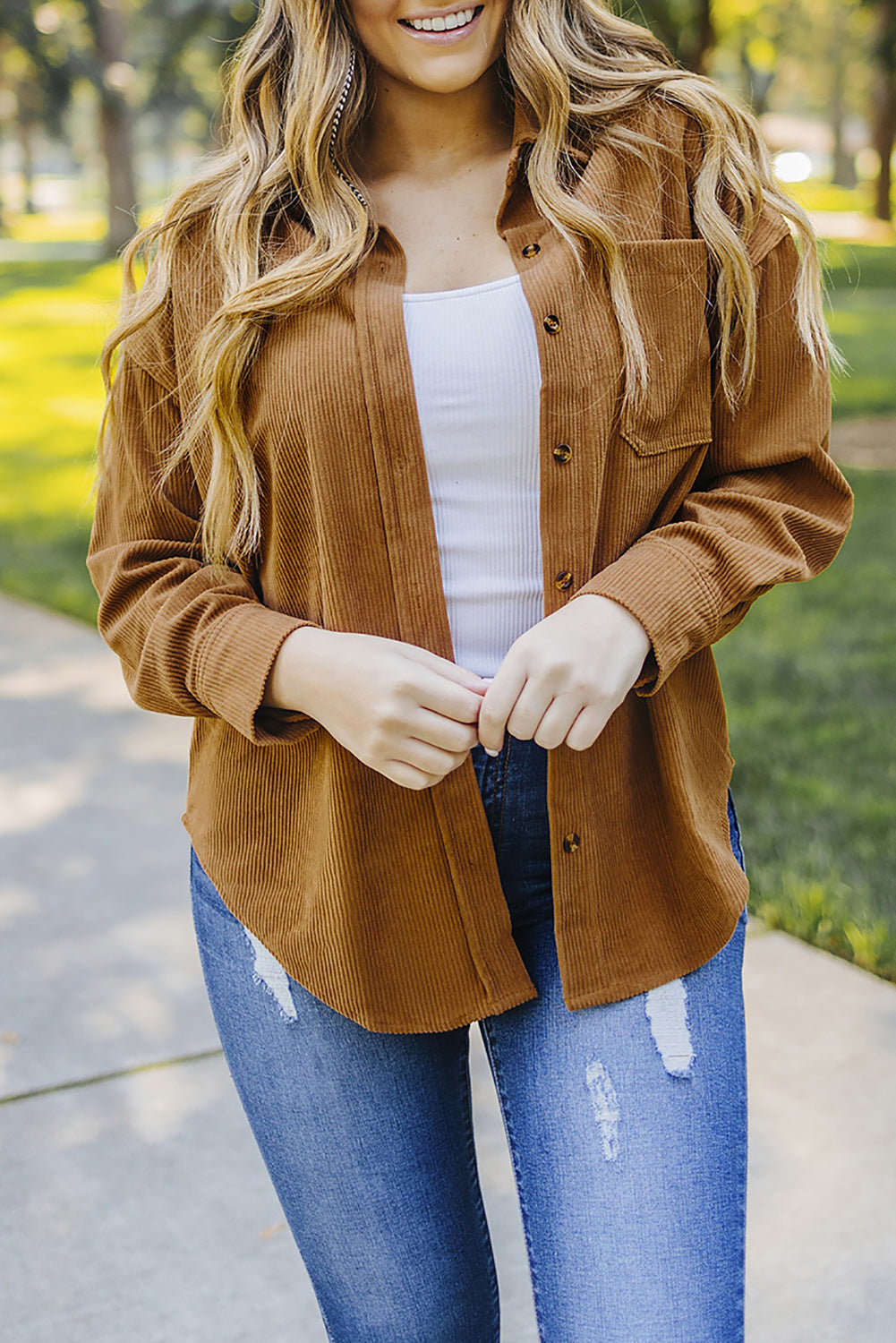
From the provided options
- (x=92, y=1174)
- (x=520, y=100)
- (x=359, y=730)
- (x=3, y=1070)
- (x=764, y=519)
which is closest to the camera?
(x=359, y=730)

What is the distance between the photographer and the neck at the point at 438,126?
1803 millimetres

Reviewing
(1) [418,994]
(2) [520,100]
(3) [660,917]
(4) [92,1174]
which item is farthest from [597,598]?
(4) [92,1174]

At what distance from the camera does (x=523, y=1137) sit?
5.37 feet

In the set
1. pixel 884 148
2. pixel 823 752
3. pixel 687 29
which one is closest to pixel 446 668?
pixel 823 752

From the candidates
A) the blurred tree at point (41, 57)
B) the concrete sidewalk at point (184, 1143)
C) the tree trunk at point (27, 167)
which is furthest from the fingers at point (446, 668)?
the tree trunk at point (27, 167)

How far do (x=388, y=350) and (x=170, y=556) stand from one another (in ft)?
1.30

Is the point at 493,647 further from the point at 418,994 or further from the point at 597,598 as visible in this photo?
the point at 418,994

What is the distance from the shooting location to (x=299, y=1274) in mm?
2574

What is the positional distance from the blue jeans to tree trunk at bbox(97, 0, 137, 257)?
24.3 metres

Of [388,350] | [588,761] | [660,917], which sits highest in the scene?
[388,350]

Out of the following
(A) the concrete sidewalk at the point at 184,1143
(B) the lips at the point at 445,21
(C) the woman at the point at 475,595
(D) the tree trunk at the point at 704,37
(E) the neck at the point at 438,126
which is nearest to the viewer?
(C) the woman at the point at 475,595

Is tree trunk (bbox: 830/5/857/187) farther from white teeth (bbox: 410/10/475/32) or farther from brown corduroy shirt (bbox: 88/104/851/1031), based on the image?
brown corduroy shirt (bbox: 88/104/851/1031)

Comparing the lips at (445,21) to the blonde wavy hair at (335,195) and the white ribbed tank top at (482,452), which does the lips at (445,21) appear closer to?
the blonde wavy hair at (335,195)

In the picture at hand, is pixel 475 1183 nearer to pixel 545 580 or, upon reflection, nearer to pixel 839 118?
pixel 545 580
